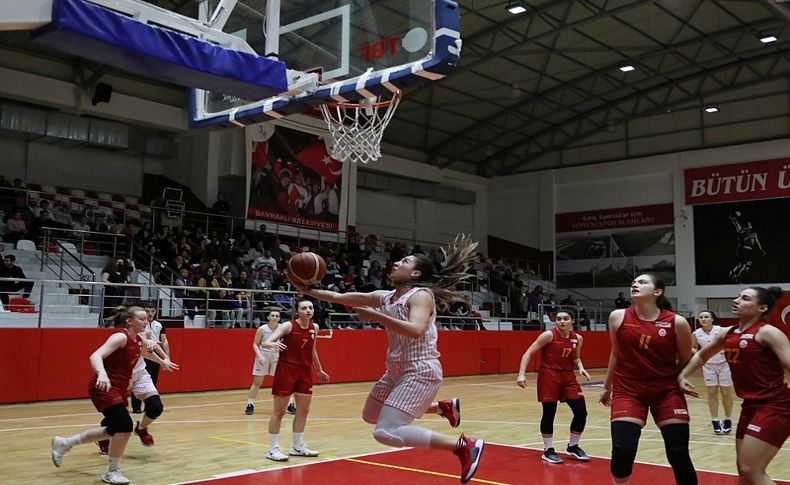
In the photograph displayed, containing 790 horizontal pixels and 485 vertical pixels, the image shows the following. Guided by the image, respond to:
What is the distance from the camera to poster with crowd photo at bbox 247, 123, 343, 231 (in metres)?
23.8

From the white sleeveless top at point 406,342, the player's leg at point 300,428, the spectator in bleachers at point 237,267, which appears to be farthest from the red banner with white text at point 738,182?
the white sleeveless top at point 406,342

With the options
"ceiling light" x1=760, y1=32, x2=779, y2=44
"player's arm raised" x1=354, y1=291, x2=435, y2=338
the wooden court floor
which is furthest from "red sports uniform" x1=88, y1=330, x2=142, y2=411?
"ceiling light" x1=760, y1=32, x2=779, y2=44

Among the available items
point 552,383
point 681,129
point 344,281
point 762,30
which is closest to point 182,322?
point 344,281

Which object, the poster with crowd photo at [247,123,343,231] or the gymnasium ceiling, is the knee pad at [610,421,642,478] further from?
the poster with crowd photo at [247,123,343,231]

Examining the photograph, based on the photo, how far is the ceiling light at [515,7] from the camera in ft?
71.9

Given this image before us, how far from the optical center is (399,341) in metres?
4.93

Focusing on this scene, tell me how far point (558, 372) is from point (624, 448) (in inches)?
126

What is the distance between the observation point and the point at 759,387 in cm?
507

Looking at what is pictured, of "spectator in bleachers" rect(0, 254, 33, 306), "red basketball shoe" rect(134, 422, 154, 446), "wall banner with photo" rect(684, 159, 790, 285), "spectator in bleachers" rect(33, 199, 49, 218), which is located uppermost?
"wall banner with photo" rect(684, 159, 790, 285)

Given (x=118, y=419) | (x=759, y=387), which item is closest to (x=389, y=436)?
(x=759, y=387)

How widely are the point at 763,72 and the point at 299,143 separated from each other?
16859mm

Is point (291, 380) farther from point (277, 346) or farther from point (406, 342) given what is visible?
point (406, 342)

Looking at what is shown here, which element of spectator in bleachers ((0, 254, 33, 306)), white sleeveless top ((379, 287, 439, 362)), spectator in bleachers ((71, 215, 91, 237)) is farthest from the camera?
spectator in bleachers ((71, 215, 91, 237))

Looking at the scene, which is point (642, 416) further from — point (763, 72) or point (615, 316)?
point (763, 72)
